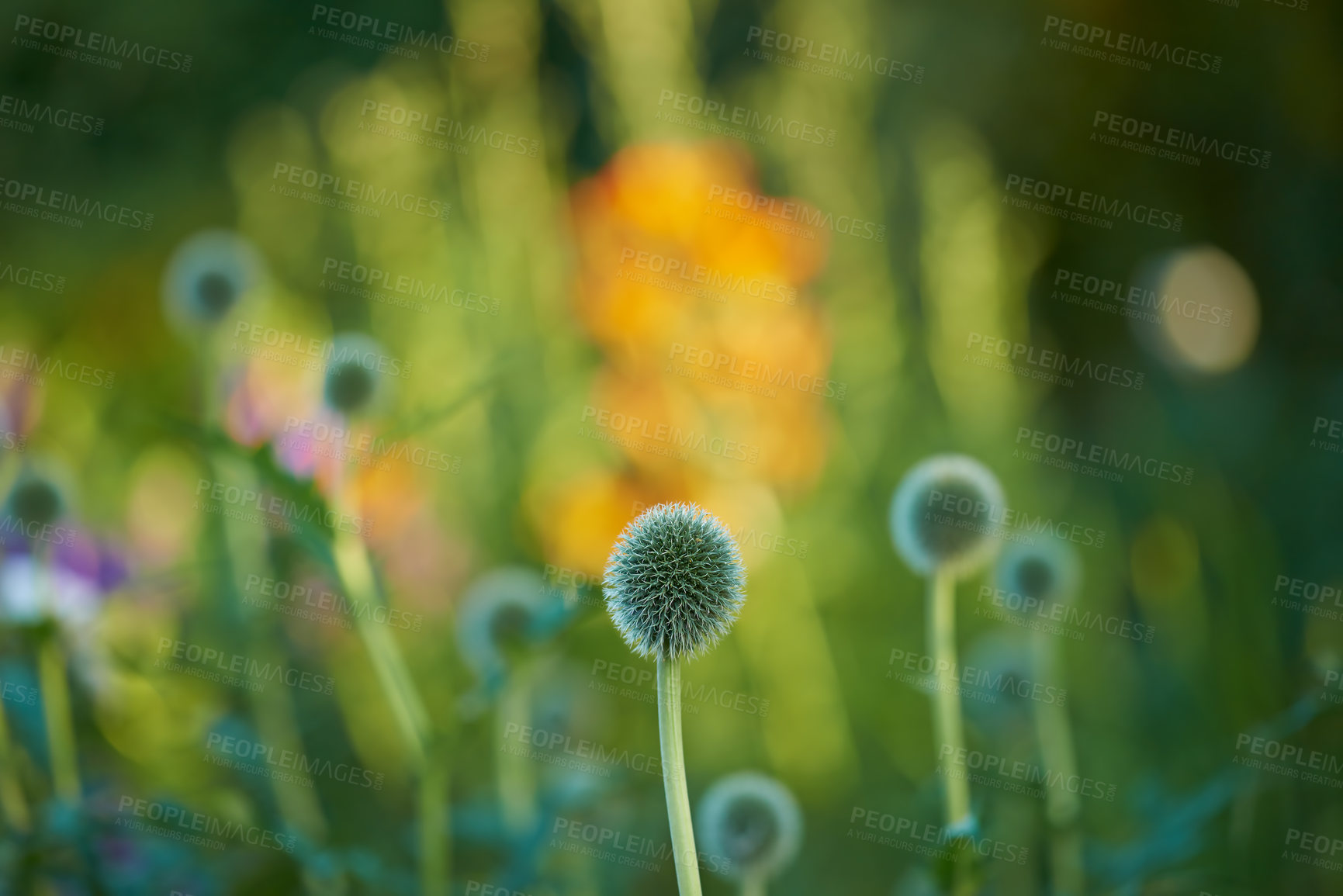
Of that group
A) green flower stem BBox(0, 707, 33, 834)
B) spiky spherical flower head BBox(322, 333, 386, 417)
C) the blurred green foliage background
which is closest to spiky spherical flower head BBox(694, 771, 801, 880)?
the blurred green foliage background

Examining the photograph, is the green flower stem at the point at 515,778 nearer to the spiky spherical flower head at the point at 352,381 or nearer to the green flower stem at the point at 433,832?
the green flower stem at the point at 433,832

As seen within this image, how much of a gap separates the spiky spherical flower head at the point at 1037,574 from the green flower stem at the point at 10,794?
1409 mm

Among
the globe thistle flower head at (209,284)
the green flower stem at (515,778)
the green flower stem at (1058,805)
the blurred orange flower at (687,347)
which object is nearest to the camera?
the green flower stem at (1058,805)

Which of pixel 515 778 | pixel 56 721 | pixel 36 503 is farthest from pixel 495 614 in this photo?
pixel 36 503

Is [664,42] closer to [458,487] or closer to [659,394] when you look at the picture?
[659,394]

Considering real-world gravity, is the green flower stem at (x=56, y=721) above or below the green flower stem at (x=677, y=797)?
below

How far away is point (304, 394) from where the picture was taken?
2070 millimetres

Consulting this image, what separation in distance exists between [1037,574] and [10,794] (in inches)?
57.3

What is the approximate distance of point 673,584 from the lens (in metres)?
0.87

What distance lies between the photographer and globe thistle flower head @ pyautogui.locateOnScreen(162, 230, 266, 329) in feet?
5.91

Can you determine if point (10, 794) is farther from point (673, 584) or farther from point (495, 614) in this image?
point (673, 584)

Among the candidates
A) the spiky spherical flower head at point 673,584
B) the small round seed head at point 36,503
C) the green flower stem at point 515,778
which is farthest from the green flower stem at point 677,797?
the small round seed head at point 36,503

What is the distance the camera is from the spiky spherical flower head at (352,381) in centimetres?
139

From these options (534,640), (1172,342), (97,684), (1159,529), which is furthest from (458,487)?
(1172,342)
